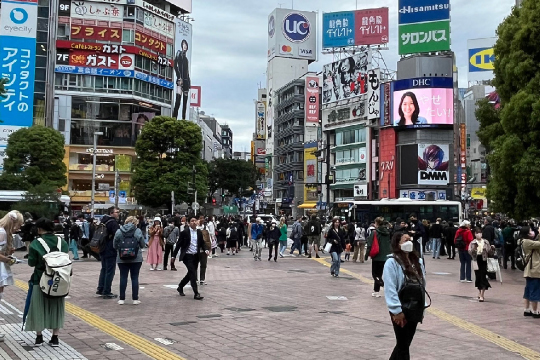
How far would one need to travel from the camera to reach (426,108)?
68.2 m

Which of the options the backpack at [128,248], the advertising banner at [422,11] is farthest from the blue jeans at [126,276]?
the advertising banner at [422,11]

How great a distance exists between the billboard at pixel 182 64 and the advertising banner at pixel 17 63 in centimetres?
1725

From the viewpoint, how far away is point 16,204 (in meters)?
35.0

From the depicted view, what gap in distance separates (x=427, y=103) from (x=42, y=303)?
64791 mm

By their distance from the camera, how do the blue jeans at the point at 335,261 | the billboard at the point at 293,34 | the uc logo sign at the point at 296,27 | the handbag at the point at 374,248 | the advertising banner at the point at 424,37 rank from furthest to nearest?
the uc logo sign at the point at 296,27
the billboard at the point at 293,34
the advertising banner at the point at 424,37
the blue jeans at the point at 335,261
the handbag at the point at 374,248

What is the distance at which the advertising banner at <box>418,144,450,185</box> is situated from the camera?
68062 millimetres

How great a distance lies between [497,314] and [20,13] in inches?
2320

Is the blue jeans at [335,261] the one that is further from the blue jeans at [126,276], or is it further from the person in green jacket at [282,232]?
the person in green jacket at [282,232]

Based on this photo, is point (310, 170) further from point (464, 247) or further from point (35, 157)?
point (464, 247)

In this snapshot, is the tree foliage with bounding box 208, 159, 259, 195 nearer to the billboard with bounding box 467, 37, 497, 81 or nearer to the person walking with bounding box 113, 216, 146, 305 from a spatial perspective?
the billboard with bounding box 467, 37, 497, 81

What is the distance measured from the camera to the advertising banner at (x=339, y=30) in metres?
82.1

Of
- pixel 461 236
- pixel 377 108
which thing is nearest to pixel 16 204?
pixel 461 236

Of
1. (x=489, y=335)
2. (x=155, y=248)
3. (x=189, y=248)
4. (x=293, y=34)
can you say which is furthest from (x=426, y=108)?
(x=489, y=335)

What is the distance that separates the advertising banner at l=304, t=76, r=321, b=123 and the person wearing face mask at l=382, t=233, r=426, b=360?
80270mm
